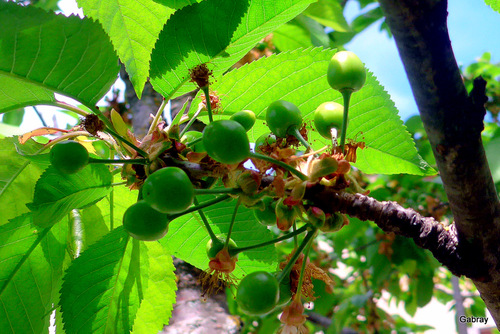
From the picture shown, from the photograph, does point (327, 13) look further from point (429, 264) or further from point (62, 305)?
point (62, 305)

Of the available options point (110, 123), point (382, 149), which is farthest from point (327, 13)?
point (110, 123)

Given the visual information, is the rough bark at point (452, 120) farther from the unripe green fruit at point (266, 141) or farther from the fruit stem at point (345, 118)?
the unripe green fruit at point (266, 141)

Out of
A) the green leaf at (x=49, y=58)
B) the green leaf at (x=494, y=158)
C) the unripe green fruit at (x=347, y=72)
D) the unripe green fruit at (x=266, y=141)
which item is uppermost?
the green leaf at (x=49, y=58)

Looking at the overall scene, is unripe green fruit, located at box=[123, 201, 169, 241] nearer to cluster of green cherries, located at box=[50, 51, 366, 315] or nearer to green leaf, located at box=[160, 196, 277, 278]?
cluster of green cherries, located at box=[50, 51, 366, 315]

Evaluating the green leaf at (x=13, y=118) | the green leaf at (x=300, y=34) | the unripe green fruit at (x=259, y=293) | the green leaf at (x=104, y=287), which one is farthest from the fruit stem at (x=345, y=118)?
the green leaf at (x=13, y=118)

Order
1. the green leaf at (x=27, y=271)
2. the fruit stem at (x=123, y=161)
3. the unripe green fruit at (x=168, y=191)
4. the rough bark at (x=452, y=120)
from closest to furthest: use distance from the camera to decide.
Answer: the rough bark at (x=452, y=120)
the unripe green fruit at (x=168, y=191)
the fruit stem at (x=123, y=161)
the green leaf at (x=27, y=271)

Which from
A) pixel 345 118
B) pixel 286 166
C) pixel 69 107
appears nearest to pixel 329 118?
pixel 345 118

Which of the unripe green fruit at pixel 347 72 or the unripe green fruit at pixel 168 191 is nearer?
the unripe green fruit at pixel 168 191
